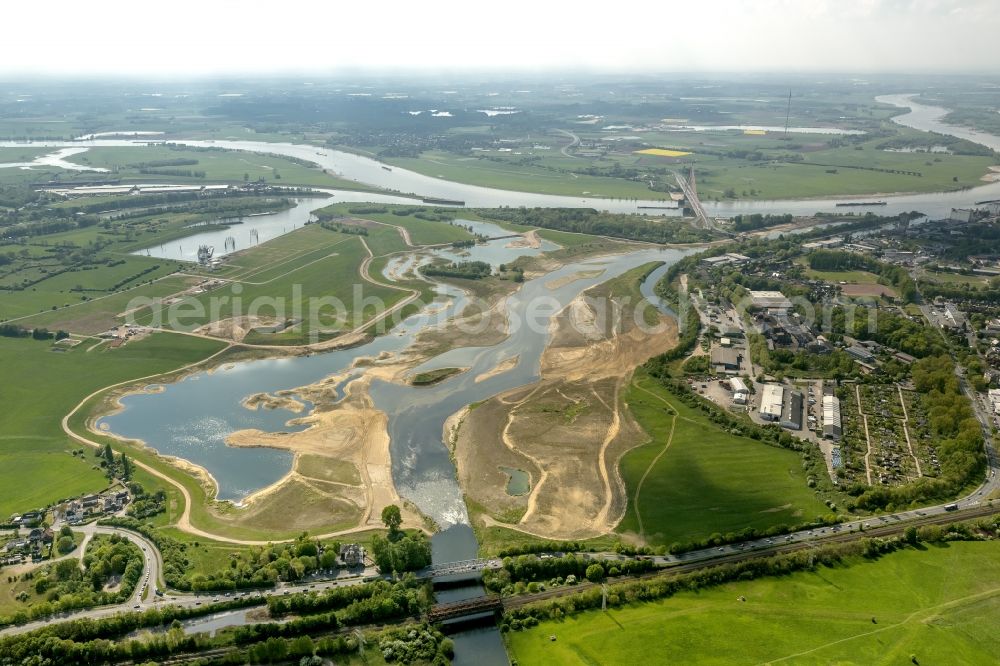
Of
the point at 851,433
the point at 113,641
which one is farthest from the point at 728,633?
the point at 113,641

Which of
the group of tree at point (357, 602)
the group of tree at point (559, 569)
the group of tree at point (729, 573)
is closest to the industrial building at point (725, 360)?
the group of tree at point (729, 573)

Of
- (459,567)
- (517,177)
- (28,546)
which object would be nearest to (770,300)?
(459,567)

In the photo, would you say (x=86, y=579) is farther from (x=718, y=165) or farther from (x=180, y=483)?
(x=718, y=165)

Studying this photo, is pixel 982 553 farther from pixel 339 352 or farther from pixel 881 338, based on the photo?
pixel 339 352

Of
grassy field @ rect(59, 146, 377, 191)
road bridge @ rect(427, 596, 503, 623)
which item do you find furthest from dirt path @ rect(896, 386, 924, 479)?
grassy field @ rect(59, 146, 377, 191)

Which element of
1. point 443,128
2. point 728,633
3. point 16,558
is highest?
point 443,128

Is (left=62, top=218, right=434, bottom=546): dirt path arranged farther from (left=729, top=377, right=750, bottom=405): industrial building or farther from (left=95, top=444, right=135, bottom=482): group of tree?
(left=729, top=377, right=750, bottom=405): industrial building

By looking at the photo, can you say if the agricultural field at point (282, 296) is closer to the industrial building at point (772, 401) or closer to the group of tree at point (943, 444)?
the industrial building at point (772, 401)
